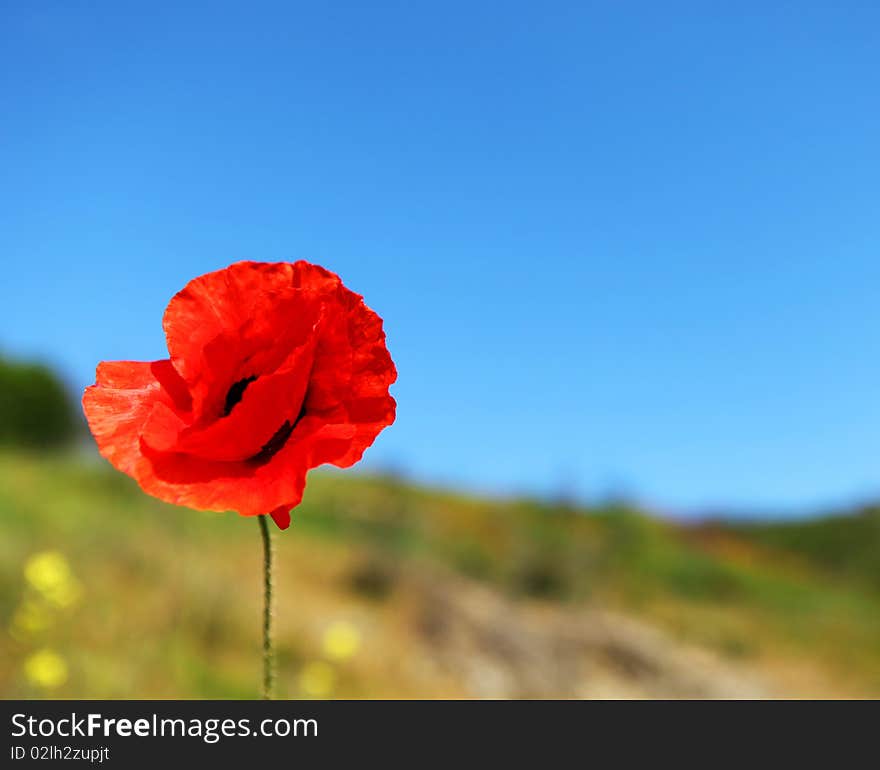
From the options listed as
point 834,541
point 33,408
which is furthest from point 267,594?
point 33,408

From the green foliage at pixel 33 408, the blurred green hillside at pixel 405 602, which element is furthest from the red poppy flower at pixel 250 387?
the green foliage at pixel 33 408

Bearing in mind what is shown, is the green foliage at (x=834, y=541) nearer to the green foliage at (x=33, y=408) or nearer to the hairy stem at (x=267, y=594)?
the green foliage at (x=33, y=408)

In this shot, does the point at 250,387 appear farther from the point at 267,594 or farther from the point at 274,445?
the point at 267,594

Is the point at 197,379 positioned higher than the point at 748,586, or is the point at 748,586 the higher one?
the point at 748,586

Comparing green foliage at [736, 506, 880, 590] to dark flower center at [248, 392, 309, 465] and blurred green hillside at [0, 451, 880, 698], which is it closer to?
blurred green hillside at [0, 451, 880, 698]

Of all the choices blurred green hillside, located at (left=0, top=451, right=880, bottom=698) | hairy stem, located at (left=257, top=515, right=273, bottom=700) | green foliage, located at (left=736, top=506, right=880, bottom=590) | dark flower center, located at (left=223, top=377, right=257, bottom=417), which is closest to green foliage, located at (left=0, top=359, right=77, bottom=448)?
blurred green hillside, located at (left=0, top=451, right=880, bottom=698)

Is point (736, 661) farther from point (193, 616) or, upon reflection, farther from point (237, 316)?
point (237, 316)
